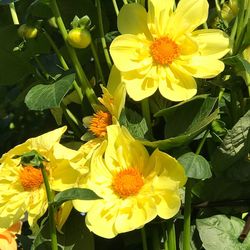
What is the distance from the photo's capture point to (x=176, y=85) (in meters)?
0.72

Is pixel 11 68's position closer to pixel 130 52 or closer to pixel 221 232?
pixel 130 52

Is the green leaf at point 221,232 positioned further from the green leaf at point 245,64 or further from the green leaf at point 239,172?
the green leaf at point 245,64

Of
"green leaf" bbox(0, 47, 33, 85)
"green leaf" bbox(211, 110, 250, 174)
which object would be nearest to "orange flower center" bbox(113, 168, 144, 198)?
"green leaf" bbox(211, 110, 250, 174)

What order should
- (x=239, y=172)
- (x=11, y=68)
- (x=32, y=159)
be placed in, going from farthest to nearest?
(x=11, y=68) → (x=239, y=172) → (x=32, y=159)

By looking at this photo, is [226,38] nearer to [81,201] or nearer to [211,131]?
[211,131]

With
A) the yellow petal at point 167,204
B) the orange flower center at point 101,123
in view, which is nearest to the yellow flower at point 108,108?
the orange flower center at point 101,123

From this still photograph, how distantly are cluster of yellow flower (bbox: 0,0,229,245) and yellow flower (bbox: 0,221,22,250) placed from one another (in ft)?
0.26

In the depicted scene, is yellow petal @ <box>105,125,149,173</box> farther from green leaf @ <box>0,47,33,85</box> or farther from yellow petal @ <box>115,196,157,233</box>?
green leaf @ <box>0,47,33,85</box>

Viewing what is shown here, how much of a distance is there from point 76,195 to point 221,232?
20 centimetres

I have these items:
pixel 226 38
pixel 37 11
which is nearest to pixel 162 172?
pixel 226 38

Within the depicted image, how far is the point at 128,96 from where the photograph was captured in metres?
0.77

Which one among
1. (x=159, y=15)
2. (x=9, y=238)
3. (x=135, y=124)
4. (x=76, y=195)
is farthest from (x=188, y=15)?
(x=9, y=238)

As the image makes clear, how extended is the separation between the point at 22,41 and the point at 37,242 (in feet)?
0.90

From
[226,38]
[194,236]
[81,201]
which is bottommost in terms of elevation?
[194,236]
